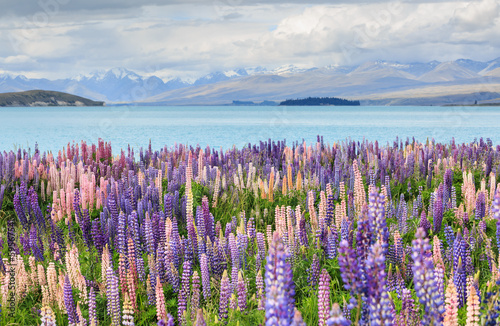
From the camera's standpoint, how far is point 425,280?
2.50m

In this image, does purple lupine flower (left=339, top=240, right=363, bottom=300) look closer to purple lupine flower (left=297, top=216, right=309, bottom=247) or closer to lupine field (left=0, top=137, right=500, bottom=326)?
lupine field (left=0, top=137, right=500, bottom=326)

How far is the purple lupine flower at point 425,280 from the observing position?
2.41 meters

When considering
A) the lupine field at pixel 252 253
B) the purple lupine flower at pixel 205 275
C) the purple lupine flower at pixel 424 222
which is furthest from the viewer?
the purple lupine flower at pixel 424 222

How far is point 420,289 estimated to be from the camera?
2.50 m

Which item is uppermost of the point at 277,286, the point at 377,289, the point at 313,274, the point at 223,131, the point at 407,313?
the point at 277,286

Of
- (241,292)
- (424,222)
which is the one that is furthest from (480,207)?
(241,292)

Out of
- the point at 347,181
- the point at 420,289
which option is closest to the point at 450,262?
the point at 420,289

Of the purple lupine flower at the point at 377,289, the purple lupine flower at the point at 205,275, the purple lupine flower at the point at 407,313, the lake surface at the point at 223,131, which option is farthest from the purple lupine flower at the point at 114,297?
the lake surface at the point at 223,131

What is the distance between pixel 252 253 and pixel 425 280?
4.26 meters

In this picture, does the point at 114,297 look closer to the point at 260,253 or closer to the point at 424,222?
the point at 260,253

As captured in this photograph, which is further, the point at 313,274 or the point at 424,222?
the point at 424,222

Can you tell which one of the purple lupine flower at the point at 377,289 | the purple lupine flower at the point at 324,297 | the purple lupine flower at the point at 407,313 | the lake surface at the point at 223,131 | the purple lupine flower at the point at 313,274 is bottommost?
the lake surface at the point at 223,131

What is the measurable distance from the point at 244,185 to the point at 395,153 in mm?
4647

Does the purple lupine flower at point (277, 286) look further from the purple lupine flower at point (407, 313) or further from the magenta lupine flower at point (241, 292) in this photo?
the magenta lupine flower at point (241, 292)
